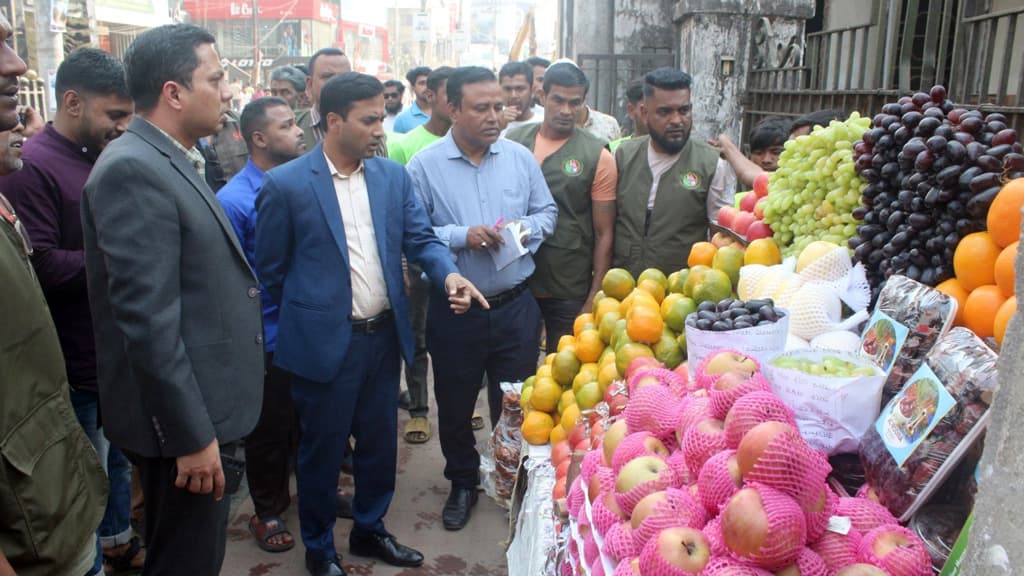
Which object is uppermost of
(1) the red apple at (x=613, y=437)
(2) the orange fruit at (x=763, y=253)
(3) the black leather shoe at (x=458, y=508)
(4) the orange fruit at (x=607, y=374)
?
(2) the orange fruit at (x=763, y=253)

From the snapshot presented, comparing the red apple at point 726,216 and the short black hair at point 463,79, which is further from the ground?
the short black hair at point 463,79

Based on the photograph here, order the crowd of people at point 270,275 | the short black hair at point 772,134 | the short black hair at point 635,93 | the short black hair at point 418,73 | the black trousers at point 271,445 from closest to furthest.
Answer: the crowd of people at point 270,275, the black trousers at point 271,445, the short black hair at point 772,134, the short black hair at point 635,93, the short black hair at point 418,73

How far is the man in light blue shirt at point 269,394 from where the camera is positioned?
3.55 m

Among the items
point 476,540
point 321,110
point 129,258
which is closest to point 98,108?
point 321,110

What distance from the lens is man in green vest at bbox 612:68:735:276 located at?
3.93m

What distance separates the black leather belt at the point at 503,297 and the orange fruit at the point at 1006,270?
7.65ft

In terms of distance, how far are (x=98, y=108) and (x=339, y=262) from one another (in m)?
1.13

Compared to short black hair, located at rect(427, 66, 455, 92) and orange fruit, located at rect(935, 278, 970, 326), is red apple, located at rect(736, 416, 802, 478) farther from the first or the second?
short black hair, located at rect(427, 66, 455, 92)

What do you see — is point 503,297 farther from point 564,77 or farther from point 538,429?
point 564,77

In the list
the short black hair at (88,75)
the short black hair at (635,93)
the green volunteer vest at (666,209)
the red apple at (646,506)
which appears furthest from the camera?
the short black hair at (635,93)

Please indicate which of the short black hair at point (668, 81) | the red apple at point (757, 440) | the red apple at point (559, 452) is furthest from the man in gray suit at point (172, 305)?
the short black hair at point (668, 81)

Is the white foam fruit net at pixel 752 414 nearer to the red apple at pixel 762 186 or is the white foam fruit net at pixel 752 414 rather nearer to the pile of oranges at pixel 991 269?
the pile of oranges at pixel 991 269

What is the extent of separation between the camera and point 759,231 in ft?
9.89

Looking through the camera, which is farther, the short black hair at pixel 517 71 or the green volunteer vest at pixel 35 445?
Result: the short black hair at pixel 517 71
